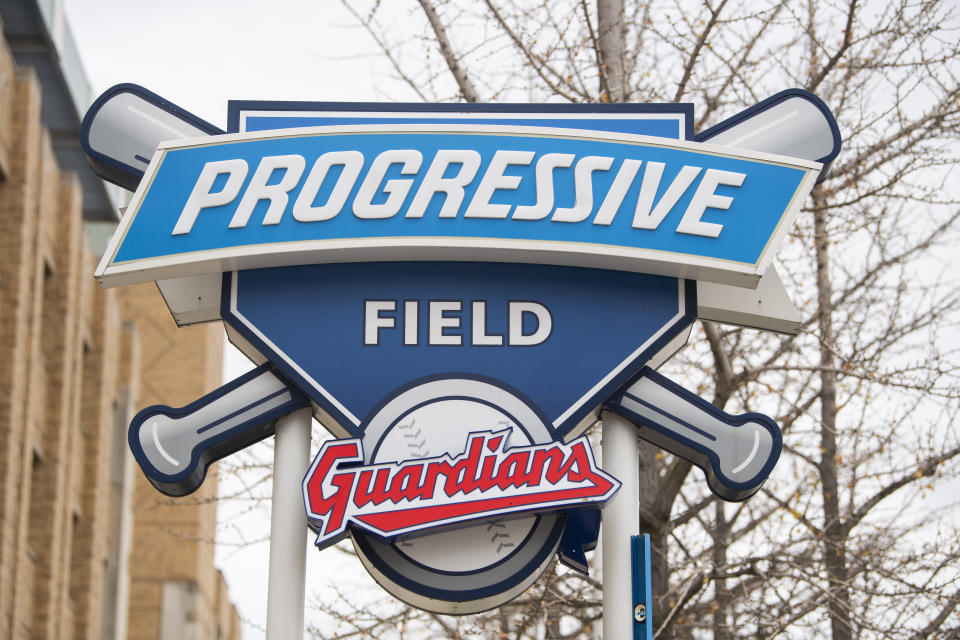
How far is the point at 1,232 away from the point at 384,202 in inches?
574

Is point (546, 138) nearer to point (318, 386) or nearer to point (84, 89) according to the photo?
point (318, 386)

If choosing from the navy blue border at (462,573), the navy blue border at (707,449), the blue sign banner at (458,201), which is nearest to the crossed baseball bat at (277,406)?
the navy blue border at (707,449)

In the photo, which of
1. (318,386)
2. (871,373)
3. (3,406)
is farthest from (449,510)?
(3,406)

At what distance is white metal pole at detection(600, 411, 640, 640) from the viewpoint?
7.38m

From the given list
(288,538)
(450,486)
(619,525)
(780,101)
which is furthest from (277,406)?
(780,101)

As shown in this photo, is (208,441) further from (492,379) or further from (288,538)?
(492,379)

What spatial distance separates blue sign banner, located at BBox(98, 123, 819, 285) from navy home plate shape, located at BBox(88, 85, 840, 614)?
0.4 inches

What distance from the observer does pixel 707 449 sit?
759 cm

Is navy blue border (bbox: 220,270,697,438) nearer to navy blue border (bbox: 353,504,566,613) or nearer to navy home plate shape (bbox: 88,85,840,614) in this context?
navy home plate shape (bbox: 88,85,840,614)

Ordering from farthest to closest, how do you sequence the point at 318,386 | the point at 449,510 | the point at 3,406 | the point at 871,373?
the point at 3,406 → the point at 871,373 → the point at 318,386 → the point at 449,510

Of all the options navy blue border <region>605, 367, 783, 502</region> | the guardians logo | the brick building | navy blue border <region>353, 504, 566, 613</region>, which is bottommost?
navy blue border <region>353, 504, 566, 613</region>

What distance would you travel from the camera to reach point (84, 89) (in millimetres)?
29625

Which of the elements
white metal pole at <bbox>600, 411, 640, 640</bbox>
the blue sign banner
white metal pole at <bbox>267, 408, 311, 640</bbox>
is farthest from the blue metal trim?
white metal pole at <bbox>267, 408, 311, 640</bbox>

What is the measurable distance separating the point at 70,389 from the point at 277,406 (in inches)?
696
